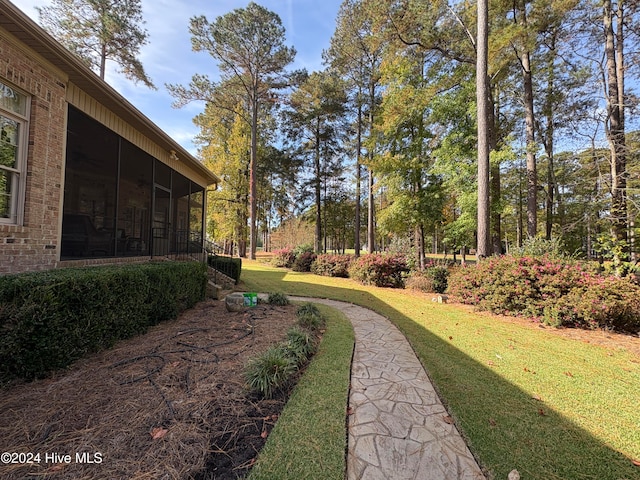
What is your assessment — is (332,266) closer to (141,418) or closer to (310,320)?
(310,320)

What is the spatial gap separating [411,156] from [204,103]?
46.0 ft

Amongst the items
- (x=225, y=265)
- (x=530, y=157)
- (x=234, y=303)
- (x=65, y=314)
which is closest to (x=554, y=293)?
(x=530, y=157)

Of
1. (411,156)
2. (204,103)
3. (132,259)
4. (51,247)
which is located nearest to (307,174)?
(204,103)

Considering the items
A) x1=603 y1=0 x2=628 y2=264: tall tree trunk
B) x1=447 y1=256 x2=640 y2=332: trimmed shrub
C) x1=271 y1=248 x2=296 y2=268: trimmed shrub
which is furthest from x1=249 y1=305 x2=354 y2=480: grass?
x1=271 y1=248 x2=296 y2=268: trimmed shrub

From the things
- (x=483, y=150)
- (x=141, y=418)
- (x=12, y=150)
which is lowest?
(x=141, y=418)

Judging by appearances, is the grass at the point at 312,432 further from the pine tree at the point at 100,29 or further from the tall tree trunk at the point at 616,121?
the pine tree at the point at 100,29

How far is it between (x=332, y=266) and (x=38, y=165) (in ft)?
35.2

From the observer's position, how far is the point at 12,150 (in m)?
3.46

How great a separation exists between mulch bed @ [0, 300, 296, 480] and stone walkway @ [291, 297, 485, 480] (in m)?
0.80

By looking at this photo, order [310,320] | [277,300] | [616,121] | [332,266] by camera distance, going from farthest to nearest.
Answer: [332,266] → [616,121] → [277,300] → [310,320]

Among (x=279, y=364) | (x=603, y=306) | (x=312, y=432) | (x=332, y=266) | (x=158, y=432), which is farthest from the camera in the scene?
(x=332, y=266)

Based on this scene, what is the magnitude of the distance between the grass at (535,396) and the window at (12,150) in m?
4.77

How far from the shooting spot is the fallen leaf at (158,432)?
1962 mm

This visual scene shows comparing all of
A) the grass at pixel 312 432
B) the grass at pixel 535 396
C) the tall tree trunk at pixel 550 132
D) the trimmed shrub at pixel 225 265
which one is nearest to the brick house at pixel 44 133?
the trimmed shrub at pixel 225 265
